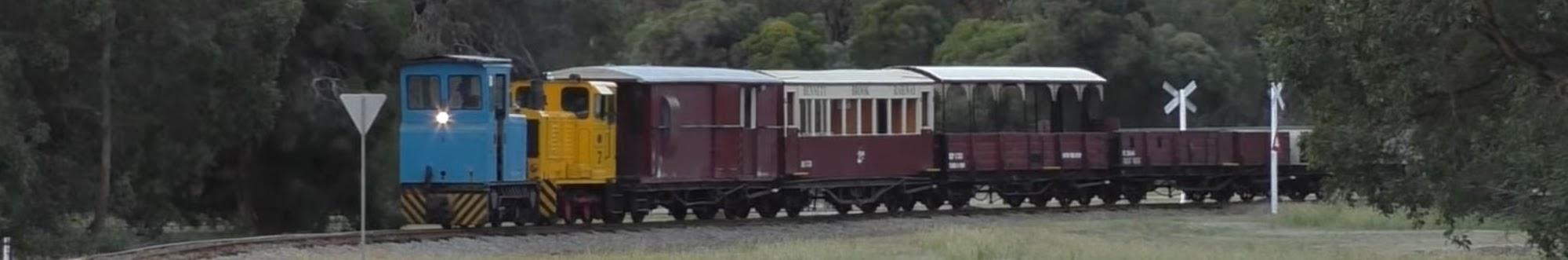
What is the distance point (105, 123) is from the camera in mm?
34594

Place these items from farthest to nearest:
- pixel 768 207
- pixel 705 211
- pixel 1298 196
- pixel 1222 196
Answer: pixel 1298 196, pixel 1222 196, pixel 768 207, pixel 705 211

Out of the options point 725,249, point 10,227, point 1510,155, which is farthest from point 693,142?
point 1510,155

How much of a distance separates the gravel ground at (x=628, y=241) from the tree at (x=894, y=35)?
102 feet

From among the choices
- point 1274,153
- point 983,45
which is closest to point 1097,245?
point 1274,153

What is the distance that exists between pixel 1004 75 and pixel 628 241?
32.2 feet

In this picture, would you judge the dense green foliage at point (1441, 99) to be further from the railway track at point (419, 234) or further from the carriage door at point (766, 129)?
the carriage door at point (766, 129)

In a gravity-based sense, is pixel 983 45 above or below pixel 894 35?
below

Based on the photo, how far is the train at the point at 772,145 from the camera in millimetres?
28922

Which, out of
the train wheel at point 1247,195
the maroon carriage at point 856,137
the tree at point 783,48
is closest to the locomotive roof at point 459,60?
the maroon carriage at point 856,137

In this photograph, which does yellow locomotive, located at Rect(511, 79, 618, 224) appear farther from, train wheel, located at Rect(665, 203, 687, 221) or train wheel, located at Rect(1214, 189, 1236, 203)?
train wheel, located at Rect(1214, 189, 1236, 203)

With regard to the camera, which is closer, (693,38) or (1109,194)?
(1109,194)

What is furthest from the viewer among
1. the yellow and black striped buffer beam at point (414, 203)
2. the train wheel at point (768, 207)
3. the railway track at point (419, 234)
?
the train wheel at point (768, 207)

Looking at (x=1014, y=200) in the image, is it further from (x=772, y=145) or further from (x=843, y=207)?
(x=772, y=145)

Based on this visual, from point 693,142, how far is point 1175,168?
10.8 m
